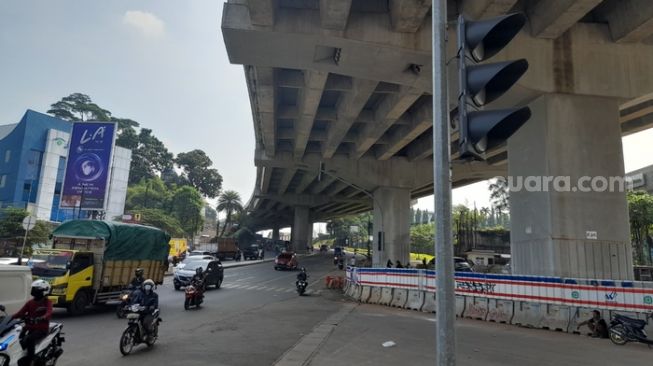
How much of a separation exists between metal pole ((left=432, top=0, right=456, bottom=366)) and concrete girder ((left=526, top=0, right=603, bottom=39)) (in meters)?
9.36

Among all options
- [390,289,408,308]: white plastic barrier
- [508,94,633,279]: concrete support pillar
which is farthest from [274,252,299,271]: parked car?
[508,94,633,279]: concrete support pillar

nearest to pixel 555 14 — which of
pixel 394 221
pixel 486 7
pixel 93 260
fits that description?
pixel 486 7

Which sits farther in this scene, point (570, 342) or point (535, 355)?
point (570, 342)

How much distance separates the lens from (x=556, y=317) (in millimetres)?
12000

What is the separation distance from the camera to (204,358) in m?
8.14

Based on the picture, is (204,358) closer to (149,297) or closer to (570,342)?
(149,297)

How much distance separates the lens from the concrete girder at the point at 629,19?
1181 centimetres

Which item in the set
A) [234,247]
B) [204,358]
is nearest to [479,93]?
[204,358]

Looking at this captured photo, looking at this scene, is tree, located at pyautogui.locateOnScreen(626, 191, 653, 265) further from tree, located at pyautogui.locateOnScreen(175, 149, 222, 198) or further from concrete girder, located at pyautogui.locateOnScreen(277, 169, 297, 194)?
tree, located at pyautogui.locateOnScreen(175, 149, 222, 198)

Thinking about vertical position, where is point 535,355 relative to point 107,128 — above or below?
below

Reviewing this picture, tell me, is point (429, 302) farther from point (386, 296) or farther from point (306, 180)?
point (306, 180)

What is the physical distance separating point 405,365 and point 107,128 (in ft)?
116

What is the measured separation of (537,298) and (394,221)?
69.4 feet

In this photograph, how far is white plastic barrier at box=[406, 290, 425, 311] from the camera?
16.3 m
